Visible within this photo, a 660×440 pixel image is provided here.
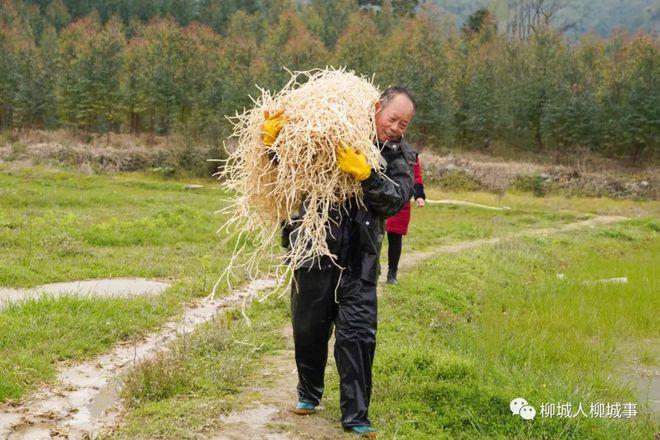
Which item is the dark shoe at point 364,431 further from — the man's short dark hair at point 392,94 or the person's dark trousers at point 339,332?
the man's short dark hair at point 392,94

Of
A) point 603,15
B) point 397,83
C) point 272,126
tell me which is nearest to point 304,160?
point 272,126

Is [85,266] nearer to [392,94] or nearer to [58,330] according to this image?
[58,330]

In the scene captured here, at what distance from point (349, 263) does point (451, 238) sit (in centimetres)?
1189

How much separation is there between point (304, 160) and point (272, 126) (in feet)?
1.02

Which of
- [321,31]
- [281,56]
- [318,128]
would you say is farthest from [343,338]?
[321,31]

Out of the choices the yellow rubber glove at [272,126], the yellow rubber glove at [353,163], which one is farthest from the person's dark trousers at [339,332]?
the yellow rubber glove at [272,126]

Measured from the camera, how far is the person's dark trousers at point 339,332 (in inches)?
175

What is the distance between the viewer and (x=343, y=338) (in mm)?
4461

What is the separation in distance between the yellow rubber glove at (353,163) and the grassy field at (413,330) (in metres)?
1.62

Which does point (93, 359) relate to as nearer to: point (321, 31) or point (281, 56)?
point (281, 56)

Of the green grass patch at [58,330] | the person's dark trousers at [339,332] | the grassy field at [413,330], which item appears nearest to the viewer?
the person's dark trousers at [339,332]

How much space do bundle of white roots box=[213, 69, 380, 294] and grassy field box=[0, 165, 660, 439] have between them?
1.27 meters

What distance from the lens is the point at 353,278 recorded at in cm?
454

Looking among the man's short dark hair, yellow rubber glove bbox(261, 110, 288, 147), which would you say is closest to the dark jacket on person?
the man's short dark hair
